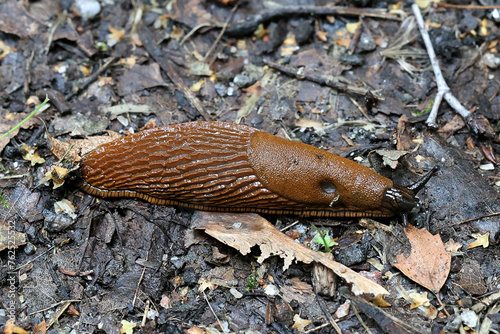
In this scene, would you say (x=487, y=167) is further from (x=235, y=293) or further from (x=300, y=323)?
(x=235, y=293)

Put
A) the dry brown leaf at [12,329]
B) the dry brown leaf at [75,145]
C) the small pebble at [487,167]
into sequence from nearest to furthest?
the dry brown leaf at [12,329], the dry brown leaf at [75,145], the small pebble at [487,167]

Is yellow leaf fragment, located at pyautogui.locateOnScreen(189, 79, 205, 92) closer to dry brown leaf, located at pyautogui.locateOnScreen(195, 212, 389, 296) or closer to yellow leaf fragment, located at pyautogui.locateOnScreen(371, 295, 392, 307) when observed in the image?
dry brown leaf, located at pyautogui.locateOnScreen(195, 212, 389, 296)

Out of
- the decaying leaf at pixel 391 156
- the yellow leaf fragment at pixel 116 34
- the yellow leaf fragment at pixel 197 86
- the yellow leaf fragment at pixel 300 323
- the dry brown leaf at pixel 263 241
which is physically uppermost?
the yellow leaf fragment at pixel 116 34

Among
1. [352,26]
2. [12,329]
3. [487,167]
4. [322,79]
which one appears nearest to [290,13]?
[352,26]

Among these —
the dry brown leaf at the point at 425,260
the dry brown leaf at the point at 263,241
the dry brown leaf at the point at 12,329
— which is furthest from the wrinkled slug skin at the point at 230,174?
the dry brown leaf at the point at 12,329

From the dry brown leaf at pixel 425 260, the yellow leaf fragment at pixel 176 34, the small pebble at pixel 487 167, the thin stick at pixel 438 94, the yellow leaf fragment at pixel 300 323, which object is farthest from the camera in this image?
the yellow leaf fragment at pixel 176 34

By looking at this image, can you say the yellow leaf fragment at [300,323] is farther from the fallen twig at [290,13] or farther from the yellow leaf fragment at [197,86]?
the fallen twig at [290,13]
